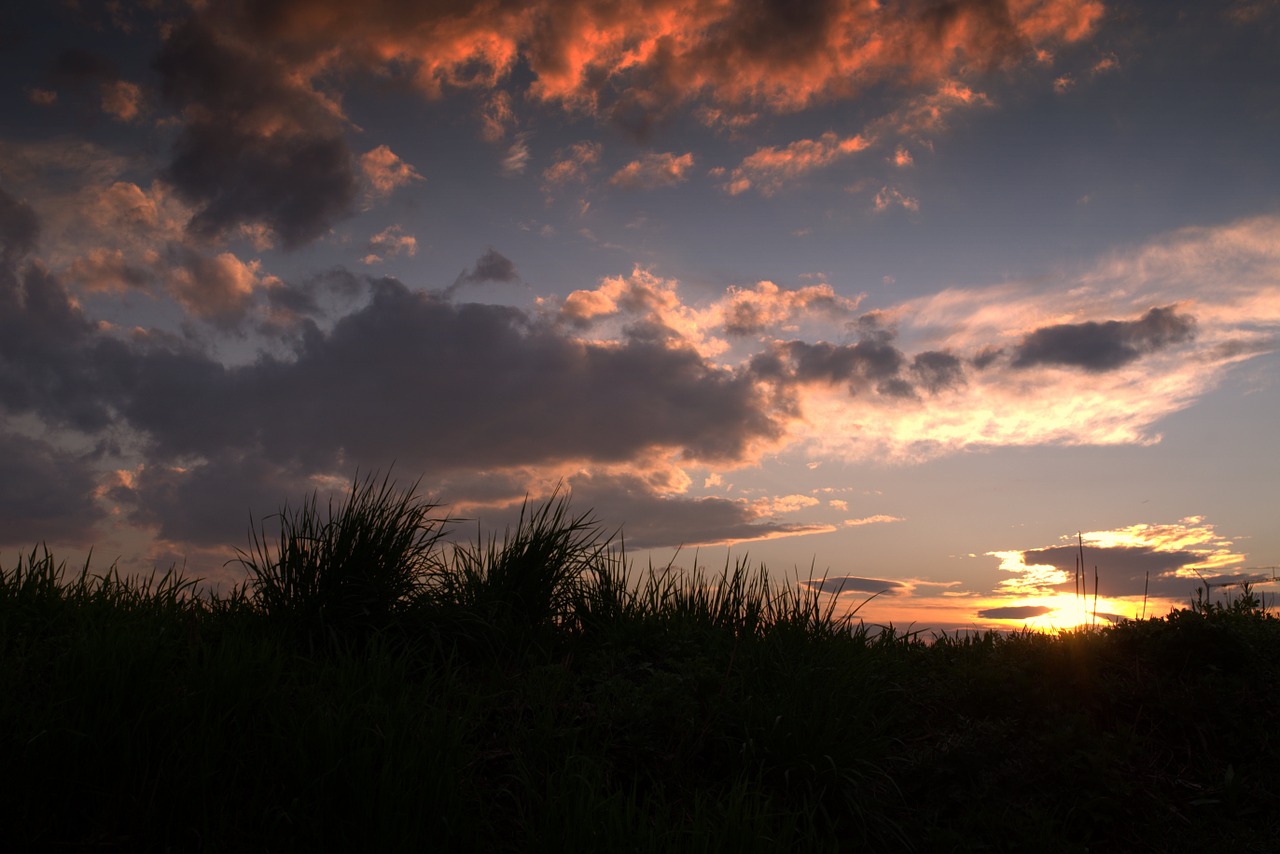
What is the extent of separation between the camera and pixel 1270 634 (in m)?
8.31

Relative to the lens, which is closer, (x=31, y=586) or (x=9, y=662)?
(x=9, y=662)

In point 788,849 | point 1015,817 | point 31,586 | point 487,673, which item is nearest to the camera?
point 788,849

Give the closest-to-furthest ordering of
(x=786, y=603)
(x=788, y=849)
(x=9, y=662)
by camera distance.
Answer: (x=788, y=849) → (x=9, y=662) → (x=786, y=603)

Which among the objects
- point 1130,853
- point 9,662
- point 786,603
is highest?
point 786,603

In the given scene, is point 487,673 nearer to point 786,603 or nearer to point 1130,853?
point 786,603

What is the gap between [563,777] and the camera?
566 centimetres

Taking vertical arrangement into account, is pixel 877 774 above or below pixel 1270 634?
below

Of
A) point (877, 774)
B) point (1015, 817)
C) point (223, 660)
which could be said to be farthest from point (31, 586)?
point (1015, 817)

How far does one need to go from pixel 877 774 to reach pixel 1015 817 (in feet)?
3.14

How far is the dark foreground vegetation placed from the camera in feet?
17.8

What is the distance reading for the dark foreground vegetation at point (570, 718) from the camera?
542cm

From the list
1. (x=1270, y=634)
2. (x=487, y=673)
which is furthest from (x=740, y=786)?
(x=1270, y=634)

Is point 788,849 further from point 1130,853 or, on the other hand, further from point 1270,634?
point 1270,634

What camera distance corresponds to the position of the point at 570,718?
6629 mm
